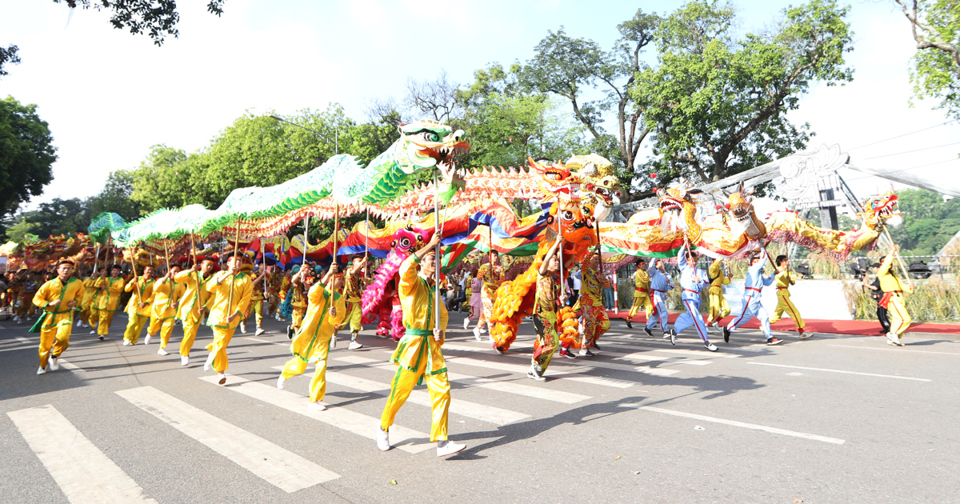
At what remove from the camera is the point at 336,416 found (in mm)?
5398

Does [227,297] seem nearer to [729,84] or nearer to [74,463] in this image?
[74,463]

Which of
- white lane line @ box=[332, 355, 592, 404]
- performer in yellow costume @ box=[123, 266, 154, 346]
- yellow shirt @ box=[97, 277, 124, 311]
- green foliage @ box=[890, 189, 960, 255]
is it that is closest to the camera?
white lane line @ box=[332, 355, 592, 404]

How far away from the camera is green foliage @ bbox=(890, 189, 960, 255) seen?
185ft

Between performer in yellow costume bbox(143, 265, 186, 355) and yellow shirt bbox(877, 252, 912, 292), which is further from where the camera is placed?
performer in yellow costume bbox(143, 265, 186, 355)

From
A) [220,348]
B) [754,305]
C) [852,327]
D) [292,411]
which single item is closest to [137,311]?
[220,348]

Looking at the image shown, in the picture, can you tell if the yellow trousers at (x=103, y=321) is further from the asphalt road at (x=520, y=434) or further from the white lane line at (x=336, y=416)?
the white lane line at (x=336, y=416)

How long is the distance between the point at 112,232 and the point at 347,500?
15.4m

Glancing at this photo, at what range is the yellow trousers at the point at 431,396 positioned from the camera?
4.16 m

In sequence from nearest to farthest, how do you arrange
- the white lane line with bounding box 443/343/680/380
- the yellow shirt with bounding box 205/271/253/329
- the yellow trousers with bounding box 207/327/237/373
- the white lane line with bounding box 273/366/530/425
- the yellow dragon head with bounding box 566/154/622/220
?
1. the white lane line with bounding box 273/366/530/425
2. the yellow trousers with bounding box 207/327/237/373
3. the white lane line with bounding box 443/343/680/380
4. the yellow shirt with bounding box 205/271/253/329
5. the yellow dragon head with bounding box 566/154/622/220

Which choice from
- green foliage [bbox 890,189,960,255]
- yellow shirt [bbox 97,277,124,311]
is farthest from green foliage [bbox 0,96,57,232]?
green foliage [bbox 890,189,960,255]

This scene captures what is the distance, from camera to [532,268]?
7777 millimetres

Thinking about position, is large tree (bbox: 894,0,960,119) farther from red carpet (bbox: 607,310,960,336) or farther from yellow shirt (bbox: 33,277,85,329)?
yellow shirt (bbox: 33,277,85,329)

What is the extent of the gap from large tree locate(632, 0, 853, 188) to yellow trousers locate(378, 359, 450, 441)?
67.3ft

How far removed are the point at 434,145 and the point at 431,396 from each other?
2446 mm
